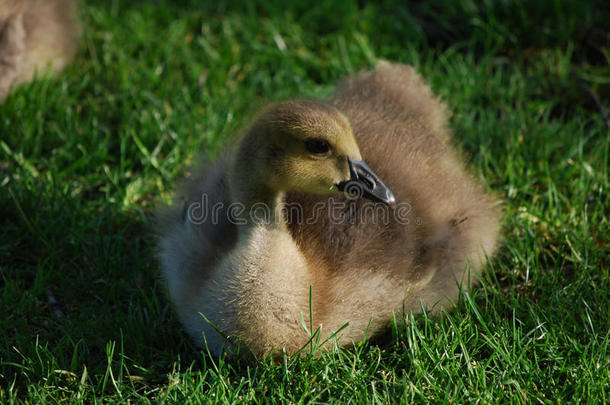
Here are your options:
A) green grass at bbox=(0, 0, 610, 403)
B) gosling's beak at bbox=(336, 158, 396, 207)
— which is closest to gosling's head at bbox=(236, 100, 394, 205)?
gosling's beak at bbox=(336, 158, 396, 207)

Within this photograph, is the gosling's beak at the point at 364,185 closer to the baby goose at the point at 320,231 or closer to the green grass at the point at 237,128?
the baby goose at the point at 320,231

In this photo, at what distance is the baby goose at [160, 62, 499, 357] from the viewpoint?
2268 mm

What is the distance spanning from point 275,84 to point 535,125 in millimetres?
1324

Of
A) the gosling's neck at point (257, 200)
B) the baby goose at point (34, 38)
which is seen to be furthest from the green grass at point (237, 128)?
the gosling's neck at point (257, 200)

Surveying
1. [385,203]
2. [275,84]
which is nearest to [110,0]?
[275,84]

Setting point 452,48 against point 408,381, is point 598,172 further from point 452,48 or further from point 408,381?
point 408,381

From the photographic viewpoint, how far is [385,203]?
7.55 ft

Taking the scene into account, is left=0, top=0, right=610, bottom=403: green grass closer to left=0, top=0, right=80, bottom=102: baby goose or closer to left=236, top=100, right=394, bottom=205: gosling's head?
left=0, top=0, right=80, bottom=102: baby goose

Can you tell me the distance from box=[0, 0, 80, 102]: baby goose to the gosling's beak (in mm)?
2109

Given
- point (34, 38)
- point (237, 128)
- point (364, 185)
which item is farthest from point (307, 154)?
point (34, 38)

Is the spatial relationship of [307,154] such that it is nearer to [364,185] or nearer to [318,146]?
[318,146]

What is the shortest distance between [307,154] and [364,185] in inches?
7.9

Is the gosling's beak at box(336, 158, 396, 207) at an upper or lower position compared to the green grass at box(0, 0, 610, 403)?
upper

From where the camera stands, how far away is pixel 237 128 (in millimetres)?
2844
